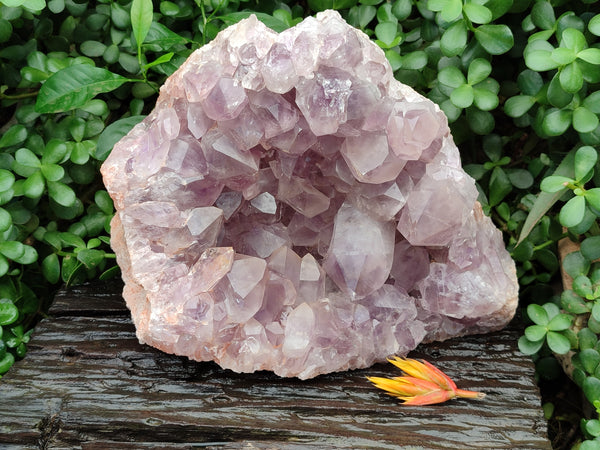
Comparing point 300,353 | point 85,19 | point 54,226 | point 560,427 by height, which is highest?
point 85,19

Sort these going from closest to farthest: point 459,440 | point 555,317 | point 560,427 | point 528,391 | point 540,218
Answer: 1. point 459,440
2. point 528,391
3. point 555,317
4. point 540,218
5. point 560,427

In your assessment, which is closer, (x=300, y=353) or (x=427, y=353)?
(x=300, y=353)

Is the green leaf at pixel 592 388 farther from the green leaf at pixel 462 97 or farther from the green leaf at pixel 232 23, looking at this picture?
the green leaf at pixel 232 23

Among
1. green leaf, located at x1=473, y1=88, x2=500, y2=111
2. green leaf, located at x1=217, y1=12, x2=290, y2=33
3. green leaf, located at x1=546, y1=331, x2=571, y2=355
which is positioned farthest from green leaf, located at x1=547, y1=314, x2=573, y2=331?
green leaf, located at x1=217, y1=12, x2=290, y2=33

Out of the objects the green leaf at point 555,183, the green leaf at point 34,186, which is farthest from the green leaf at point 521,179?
the green leaf at point 34,186

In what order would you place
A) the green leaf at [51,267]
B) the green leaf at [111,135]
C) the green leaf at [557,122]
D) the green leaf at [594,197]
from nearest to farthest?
1. the green leaf at [594,197]
2. the green leaf at [557,122]
3. the green leaf at [111,135]
4. the green leaf at [51,267]

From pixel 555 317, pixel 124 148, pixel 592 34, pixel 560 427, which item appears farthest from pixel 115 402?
pixel 592 34

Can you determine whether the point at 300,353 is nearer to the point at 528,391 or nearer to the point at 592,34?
the point at 528,391

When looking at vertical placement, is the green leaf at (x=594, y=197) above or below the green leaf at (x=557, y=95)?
below
